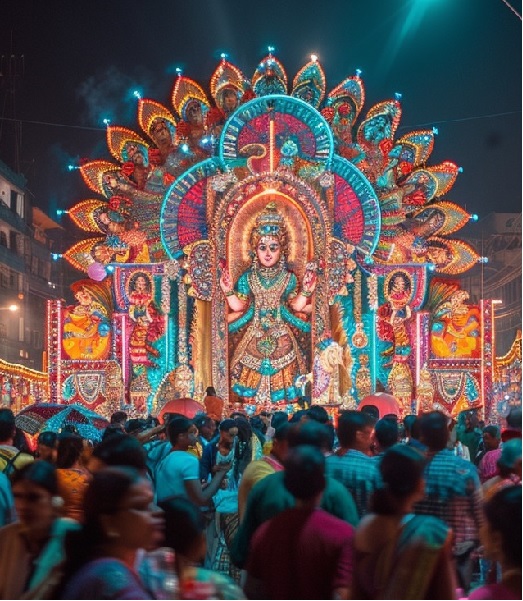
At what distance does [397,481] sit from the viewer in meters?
4.46

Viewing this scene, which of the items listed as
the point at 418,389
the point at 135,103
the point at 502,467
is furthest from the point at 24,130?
the point at 502,467

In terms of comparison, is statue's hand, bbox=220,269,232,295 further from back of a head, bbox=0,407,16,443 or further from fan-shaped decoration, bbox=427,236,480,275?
back of a head, bbox=0,407,16,443

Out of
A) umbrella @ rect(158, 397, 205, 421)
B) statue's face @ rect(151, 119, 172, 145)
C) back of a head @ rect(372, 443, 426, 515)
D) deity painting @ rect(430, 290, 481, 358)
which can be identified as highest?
statue's face @ rect(151, 119, 172, 145)

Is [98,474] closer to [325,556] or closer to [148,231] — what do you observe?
[325,556]

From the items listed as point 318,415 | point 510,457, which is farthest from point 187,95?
point 510,457

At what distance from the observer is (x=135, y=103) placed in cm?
2659

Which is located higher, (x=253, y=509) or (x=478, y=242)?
(x=478, y=242)

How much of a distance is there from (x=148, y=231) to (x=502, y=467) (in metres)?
20.3

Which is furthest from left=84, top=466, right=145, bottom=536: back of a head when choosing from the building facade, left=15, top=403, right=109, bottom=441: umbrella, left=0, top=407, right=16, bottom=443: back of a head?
the building facade

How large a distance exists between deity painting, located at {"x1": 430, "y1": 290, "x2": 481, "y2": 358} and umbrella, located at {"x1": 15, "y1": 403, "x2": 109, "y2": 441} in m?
14.9

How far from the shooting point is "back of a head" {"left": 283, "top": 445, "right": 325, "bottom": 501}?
Result: 188 inches

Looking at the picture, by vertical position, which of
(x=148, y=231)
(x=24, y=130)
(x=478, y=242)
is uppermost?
(x=24, y=130)

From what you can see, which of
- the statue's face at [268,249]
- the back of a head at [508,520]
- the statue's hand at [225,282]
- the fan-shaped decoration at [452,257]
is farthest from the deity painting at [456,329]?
the back of a head at [508,520]

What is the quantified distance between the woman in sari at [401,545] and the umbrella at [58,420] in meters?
6.12
